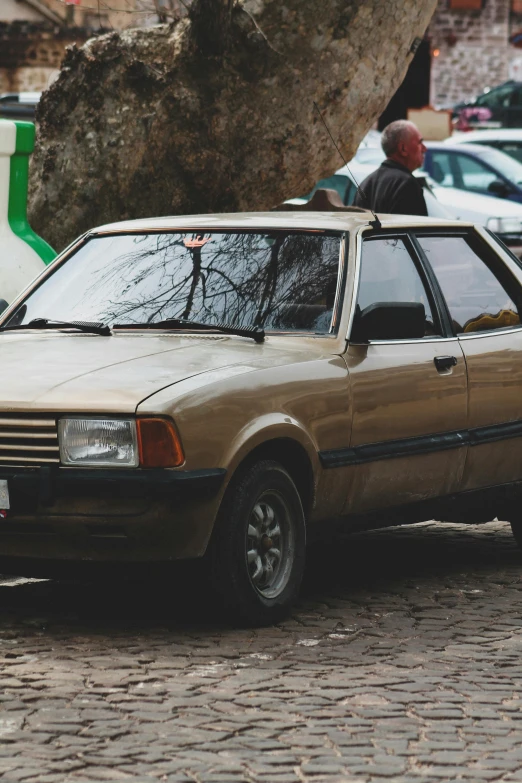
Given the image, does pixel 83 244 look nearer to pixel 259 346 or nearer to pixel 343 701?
pixel 259 346

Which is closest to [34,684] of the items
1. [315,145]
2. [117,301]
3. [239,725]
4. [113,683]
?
[113,683]

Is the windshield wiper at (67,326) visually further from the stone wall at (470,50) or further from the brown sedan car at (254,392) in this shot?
the stone wall at (470,50)

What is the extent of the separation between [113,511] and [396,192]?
5.62 metres

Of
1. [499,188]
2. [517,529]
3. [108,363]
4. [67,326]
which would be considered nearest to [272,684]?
[108,363]

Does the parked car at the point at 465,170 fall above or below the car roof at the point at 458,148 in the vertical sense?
below

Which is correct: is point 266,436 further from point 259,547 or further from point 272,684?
point 272,684

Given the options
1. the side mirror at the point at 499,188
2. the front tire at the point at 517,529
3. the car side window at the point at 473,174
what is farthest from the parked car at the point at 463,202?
the front tire at the point at 517,529

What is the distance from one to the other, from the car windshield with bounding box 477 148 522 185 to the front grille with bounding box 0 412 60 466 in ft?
58.7

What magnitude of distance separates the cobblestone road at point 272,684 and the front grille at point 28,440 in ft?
2.23

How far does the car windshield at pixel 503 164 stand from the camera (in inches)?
926

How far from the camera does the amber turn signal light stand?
6.05 m

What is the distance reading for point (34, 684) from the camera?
5.60 metres

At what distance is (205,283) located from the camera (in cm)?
729

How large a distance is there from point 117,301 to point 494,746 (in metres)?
3.08
